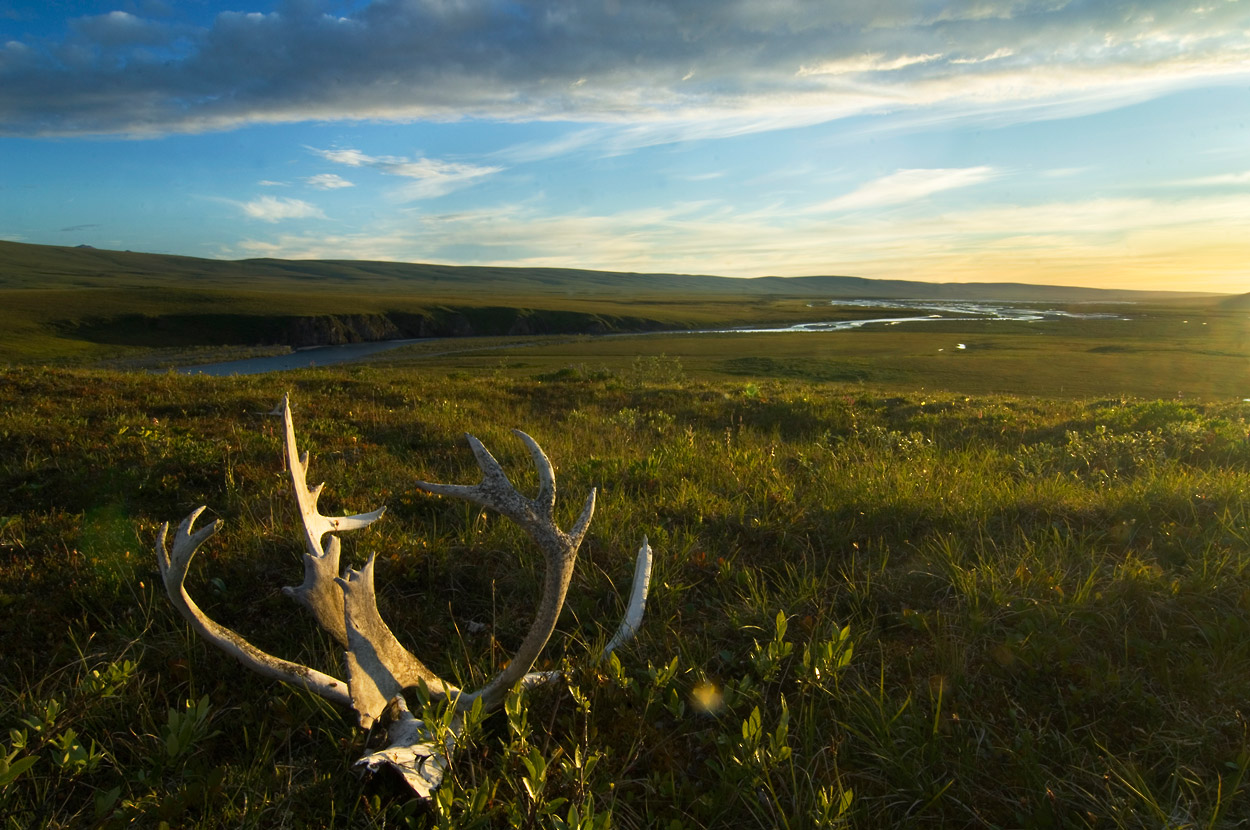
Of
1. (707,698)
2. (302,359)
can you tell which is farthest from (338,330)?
(707,698)

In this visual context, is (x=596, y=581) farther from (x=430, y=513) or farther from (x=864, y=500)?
(x=864, y=500)

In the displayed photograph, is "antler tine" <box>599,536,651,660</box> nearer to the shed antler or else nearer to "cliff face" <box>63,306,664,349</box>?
the shed antler

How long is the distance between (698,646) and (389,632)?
1.48m

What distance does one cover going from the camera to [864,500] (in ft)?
16.3

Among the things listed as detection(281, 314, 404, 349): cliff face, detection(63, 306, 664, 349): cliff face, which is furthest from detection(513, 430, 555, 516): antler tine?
detection(281, 314, 404, 349): cliff face

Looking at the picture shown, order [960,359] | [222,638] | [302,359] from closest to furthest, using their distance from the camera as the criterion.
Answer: [222,638], [960,359], [302,359]

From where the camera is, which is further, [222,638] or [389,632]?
[389,632]

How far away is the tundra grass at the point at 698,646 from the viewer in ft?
8.11

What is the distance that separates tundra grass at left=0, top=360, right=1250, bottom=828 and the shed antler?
0.17m

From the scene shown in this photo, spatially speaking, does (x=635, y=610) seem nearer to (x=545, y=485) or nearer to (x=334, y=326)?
(x=545, y=485)

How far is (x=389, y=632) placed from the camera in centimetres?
275

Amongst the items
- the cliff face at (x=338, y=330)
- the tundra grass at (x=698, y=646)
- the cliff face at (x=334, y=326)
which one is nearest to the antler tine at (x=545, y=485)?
the tundra grass at (x=698, y=646)

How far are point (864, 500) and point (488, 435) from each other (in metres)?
4.43

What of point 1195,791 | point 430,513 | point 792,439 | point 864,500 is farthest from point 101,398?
point 1195,791
